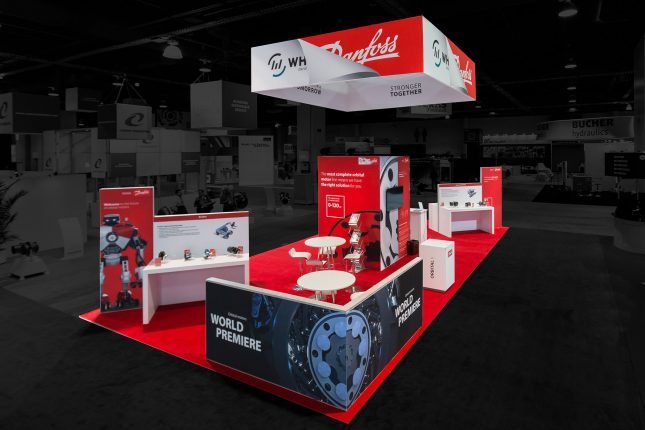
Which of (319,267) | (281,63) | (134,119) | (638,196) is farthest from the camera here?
(134,119)

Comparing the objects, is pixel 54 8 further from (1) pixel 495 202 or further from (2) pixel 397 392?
(1) pixel 495 202

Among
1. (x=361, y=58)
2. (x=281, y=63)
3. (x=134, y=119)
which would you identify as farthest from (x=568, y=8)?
(x=134, y=119)

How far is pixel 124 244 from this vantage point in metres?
4.94

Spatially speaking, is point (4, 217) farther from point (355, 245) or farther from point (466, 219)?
point (466, 219)

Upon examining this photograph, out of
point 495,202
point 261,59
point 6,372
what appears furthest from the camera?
point 495,202

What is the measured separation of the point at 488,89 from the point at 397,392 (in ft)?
54.3

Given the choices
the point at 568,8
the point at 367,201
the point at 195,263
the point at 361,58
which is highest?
the point at 568,8

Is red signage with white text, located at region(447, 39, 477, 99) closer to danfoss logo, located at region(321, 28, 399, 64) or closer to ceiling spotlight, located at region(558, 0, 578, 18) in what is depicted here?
danfoss logo, located at region(321, 28, 399, 64)

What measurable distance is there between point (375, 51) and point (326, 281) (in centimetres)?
261

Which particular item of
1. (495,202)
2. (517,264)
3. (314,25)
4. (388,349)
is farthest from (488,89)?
(388,349)

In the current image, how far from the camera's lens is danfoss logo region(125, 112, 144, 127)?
8.67 metres

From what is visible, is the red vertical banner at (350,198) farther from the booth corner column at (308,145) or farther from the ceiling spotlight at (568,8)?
the booth corner column at (308,145)

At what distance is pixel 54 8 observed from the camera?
753cm

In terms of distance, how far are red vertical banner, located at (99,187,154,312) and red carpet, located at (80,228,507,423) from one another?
20cm
